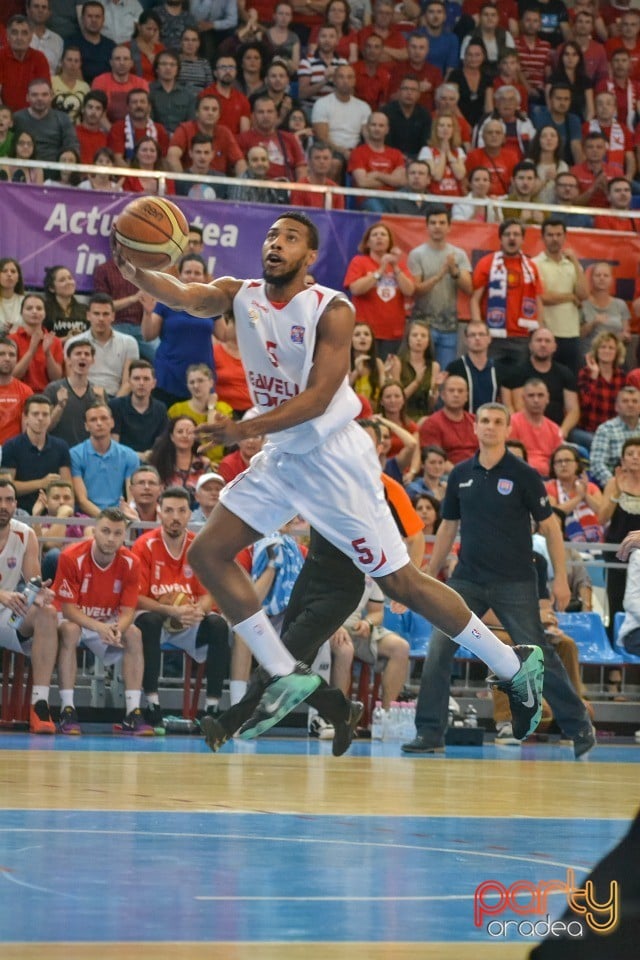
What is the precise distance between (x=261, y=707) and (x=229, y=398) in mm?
8687

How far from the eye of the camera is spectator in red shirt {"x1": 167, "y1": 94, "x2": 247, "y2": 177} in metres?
17.0

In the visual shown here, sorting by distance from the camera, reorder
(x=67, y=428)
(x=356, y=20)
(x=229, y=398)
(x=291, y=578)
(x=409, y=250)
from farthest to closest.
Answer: (x=356, y=20) → (x=409, y=250) → (x=229, y=398) → (x=67, y=428) → (x=291, y=578)

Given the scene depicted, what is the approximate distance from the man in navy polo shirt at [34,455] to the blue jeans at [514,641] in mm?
3995

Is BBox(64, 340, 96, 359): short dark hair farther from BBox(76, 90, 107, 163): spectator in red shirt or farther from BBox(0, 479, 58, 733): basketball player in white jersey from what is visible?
BBox(76, 90, 107, 163): spectator in red shirt

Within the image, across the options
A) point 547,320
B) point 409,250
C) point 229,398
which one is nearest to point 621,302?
point 547,320

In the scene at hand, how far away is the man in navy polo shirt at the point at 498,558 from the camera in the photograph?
10.8 m

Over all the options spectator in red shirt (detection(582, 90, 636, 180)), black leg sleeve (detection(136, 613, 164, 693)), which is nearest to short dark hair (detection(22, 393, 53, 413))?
black leg sleeve (detection(136, 613, 164, 693))

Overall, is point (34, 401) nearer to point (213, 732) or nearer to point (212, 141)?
point (212, 141)

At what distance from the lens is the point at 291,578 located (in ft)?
41.2

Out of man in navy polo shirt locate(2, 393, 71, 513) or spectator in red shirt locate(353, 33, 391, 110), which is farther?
spectator in red shirt locate(353, 33, 391, 110)

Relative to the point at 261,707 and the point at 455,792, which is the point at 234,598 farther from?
the point at 455,792

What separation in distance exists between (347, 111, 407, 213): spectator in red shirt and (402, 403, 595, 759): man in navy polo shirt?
7.49 m

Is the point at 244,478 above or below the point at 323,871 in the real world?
above

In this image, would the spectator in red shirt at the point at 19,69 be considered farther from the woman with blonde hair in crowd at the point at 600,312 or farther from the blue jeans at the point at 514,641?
the blue jeans at the point at 514,641
